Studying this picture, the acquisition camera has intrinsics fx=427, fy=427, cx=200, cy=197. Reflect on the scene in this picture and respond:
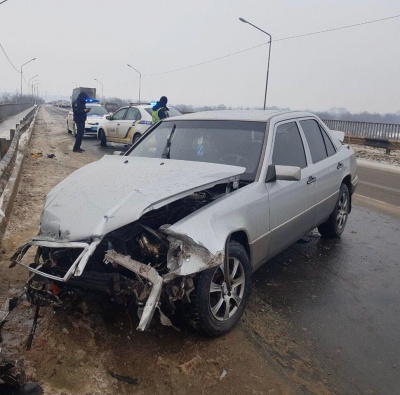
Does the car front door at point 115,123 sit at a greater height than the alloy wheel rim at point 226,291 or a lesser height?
greater

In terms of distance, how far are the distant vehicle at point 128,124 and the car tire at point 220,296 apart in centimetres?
1023

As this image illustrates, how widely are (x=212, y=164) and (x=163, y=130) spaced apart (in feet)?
3.86

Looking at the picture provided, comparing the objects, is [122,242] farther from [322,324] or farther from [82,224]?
[322,324]

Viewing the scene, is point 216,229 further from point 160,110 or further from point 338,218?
point 160,110

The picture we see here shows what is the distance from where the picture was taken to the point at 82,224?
2.98 metres

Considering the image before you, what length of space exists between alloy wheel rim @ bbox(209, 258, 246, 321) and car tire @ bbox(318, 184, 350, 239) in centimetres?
261

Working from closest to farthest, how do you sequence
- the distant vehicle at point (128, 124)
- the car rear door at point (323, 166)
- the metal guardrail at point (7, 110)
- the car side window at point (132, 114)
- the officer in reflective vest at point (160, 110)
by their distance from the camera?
the car rear door at point (323, 166) < the officer in reflective vest at point (160, 110) < the distant vehicle at point (128, 124) < the car side window at point (132, 114) < the metal guardrail at point (7, 110)

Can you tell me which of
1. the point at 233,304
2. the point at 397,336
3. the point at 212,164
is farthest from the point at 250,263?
the point at 397,336

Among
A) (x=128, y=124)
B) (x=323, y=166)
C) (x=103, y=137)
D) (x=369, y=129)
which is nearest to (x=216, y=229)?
(x=323, y=166)

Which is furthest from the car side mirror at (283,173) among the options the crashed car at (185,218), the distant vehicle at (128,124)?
the distant vehicle at (128,124)

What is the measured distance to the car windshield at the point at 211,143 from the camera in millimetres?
4176

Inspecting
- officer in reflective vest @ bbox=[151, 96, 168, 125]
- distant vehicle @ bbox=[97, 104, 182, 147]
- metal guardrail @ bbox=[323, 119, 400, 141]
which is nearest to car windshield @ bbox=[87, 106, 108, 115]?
distant vehicle @ bbox=[97, 104, 182, 147]

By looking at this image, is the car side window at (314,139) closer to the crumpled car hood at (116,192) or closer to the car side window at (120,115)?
the crumpled car hood at (116,192)

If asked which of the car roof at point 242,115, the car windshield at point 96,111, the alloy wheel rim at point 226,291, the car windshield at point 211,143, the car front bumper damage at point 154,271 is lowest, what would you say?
the alloy wheel rim at point 226,291
